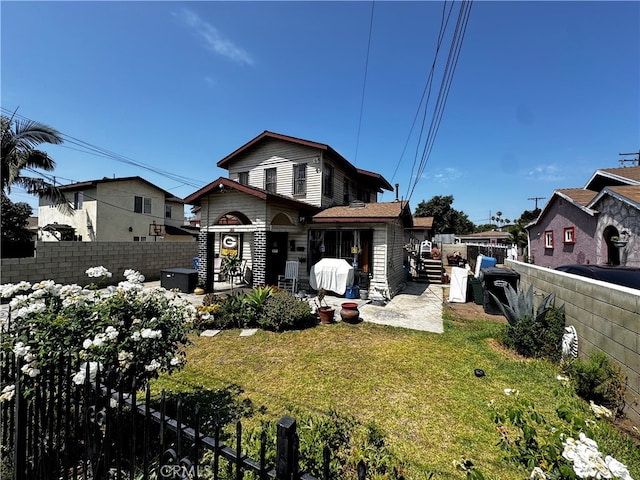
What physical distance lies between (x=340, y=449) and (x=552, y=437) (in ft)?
6.68

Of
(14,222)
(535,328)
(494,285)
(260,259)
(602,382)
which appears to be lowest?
(602,382)

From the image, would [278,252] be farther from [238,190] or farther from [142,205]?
[142,205]

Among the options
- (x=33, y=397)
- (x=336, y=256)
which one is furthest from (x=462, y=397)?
(x=336, y=256)

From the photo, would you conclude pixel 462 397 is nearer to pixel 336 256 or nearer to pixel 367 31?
pixel 336 256

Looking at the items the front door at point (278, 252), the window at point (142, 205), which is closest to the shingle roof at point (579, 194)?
the front door at point (278, 252)

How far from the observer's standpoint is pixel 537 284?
7.29 metres

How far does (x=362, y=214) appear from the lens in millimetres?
11219

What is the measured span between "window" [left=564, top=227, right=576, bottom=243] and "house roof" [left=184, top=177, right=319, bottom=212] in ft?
43.6

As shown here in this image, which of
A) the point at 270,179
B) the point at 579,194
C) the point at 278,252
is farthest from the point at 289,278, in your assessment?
the point at 579,194

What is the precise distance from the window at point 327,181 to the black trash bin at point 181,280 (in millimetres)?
6963

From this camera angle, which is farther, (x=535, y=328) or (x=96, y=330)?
(x=535, y=328)

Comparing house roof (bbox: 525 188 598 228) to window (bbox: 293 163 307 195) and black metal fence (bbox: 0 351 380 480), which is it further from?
black metal fence (bbox: 0 351 380 480)

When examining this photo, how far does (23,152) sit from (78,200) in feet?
31.7

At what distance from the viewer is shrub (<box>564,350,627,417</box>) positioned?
11.8 feet
